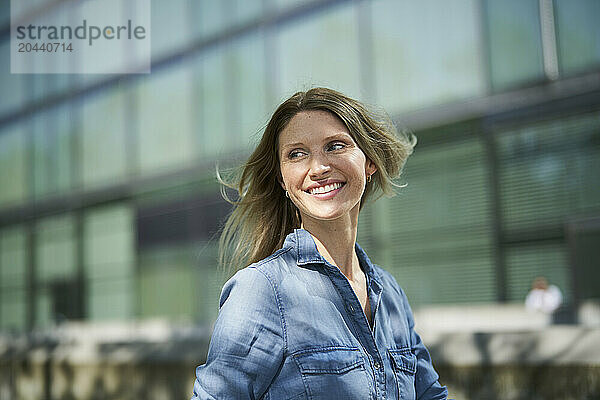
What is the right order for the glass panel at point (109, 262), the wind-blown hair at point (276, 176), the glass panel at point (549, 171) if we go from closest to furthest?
the wind-blown hair at point (276, 176), the glass panel at point (549, 171), the glass panel at point (109, 262)

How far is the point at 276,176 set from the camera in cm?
202

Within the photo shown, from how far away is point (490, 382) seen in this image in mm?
3414

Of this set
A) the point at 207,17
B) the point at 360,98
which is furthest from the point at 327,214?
the point at 207,17

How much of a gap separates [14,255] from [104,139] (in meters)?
1.22

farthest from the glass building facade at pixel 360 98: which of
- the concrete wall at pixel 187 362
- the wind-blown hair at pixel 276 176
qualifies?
the wind-blown hair at pixel 276 176

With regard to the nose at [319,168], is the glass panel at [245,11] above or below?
above

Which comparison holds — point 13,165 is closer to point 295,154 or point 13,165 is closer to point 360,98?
point 360,98

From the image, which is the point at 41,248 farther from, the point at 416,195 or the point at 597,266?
the point at 597,266

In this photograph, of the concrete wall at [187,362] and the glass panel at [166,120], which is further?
the glass panel at [166,120]

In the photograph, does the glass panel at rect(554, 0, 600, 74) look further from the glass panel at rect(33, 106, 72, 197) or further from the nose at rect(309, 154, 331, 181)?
the nose at rect(309, 154, 331, 181)

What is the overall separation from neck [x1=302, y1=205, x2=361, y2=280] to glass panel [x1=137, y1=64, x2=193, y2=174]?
5.16m

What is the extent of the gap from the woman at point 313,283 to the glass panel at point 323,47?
4550mm

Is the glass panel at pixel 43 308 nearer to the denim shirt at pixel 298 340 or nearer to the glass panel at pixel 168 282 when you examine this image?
the glass panel at pixel 168 282

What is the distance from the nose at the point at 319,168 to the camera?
71.9 inches
